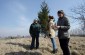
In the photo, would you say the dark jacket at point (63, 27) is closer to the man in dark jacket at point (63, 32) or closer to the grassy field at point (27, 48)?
the man in dark jacket at point (63, 32)

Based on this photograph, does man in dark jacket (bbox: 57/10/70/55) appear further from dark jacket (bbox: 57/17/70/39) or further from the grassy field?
the grassy field

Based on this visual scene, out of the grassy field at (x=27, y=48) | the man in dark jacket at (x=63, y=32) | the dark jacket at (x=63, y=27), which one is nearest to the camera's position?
the man in dark jacket at (x=63, y=32)

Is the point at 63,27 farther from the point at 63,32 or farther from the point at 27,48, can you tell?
the point at 27,48

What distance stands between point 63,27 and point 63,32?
268 mm

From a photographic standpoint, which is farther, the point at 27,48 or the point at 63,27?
the point at 27,48

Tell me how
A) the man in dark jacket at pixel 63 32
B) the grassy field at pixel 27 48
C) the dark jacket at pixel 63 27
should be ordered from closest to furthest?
the man in dark jacket at pixel 63 32 < the dark jacket at pixel 63 27 < the grassy field at pixel 27 48

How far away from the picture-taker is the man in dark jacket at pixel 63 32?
9.28 meters

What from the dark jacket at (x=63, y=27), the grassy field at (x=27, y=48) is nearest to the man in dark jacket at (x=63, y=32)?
the dark jacket at (x=63, y=27)

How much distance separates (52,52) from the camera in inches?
532

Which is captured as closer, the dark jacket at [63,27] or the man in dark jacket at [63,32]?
the man in dark jacket at [63,32]

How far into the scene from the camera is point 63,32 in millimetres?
9547

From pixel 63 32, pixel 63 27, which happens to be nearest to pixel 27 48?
pixel 63 32

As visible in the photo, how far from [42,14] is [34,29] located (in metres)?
20.6

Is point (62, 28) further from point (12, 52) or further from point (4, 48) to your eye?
point (4, 48)
